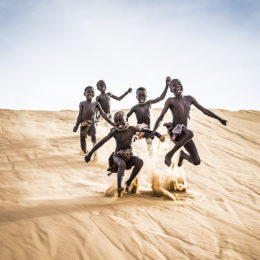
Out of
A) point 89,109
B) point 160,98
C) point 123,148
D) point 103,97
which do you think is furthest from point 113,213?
point 103,97

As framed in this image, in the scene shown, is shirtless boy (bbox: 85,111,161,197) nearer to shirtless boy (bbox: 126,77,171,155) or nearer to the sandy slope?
the sandy slope

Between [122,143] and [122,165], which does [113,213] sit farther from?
[122,143]

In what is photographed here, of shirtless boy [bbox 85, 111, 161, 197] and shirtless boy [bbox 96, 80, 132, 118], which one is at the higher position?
shirtless boy [bbox 96, 80, 132, 118]

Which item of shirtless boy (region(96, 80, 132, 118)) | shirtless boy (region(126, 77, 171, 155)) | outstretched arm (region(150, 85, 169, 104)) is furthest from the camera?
shirtless boy (region(96, 80, 132, 118))

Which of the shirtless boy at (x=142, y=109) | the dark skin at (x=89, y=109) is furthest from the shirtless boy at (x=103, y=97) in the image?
the shirtless boy at (x=142, y=109)

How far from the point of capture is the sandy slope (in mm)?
2701

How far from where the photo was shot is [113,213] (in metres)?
3.51

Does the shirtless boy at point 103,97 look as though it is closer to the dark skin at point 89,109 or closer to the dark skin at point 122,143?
the dark skin at point 89,109

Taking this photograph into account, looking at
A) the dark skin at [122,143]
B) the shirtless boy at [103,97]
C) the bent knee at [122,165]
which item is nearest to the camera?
the bent knee at [122,165]

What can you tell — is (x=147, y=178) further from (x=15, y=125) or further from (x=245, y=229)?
(x=15, y=125)

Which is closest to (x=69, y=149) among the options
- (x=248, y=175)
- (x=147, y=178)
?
(x=147, y=178)

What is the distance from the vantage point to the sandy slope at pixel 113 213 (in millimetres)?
2701

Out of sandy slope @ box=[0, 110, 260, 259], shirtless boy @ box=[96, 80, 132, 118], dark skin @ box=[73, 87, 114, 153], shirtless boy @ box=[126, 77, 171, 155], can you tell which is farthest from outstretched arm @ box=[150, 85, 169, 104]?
shirtless boy @ box=[96, 80, 132, 118]

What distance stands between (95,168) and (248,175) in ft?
13.6
